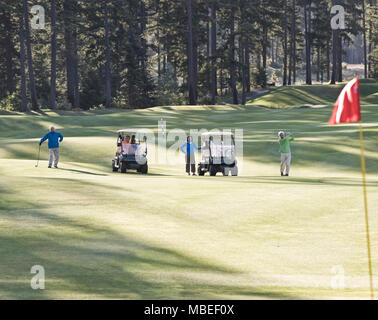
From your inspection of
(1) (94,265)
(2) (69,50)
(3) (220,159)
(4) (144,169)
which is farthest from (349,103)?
(2) (69,50)

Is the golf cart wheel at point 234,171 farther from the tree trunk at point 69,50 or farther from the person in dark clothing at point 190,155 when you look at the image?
the tree trunk at point 69,50

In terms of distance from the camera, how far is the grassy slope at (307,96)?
3038 inches

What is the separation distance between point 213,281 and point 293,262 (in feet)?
6.70

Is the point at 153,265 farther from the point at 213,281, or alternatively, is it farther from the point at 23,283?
the point at 23,283

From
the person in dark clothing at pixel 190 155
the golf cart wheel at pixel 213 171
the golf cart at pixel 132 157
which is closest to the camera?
the golf cart wheel at pixel 213 171

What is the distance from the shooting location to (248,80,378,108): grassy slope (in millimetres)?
77169

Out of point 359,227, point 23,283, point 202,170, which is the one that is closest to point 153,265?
point 23,283

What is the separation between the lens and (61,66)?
9338 centimetres

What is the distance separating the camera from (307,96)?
81.1 meters

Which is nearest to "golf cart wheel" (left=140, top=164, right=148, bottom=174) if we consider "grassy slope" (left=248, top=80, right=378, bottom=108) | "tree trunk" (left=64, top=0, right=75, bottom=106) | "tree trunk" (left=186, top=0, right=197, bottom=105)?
"tree trunk" (left=186, top=0, right=197, bottom=105)

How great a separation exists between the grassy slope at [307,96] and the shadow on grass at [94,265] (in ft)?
207

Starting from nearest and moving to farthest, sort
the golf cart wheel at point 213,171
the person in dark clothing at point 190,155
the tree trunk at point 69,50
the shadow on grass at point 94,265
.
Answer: the shadow on grass at point 94,265 < the golf cart wheel at point 213,171 < the person in dark clothing at point 190,155 < the tree trunk at point 69,50

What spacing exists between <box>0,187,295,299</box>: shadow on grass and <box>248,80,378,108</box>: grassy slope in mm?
62972

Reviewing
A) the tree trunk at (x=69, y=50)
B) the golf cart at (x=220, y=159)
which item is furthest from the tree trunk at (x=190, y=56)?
the golf cart at (x=220, y=159)
